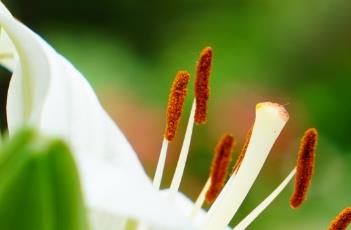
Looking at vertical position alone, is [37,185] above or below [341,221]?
above

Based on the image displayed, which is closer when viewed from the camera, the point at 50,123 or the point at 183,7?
the point at 50,123

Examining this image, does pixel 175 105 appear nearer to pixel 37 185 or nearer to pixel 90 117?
pixel 90 117

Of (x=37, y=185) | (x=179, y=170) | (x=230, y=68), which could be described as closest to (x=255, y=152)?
(x=179, y=170)

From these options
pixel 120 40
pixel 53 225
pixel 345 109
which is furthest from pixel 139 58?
pixel 53 225

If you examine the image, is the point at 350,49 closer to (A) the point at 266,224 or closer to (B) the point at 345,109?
(B) the point at 345,109

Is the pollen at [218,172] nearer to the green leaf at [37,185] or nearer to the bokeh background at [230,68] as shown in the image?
the green leaf at [37,185]

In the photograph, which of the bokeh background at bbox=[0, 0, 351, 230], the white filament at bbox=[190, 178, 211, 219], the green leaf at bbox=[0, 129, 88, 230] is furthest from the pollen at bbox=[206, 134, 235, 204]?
the bokeh background at bbox=[0, 0, 351, 230]
